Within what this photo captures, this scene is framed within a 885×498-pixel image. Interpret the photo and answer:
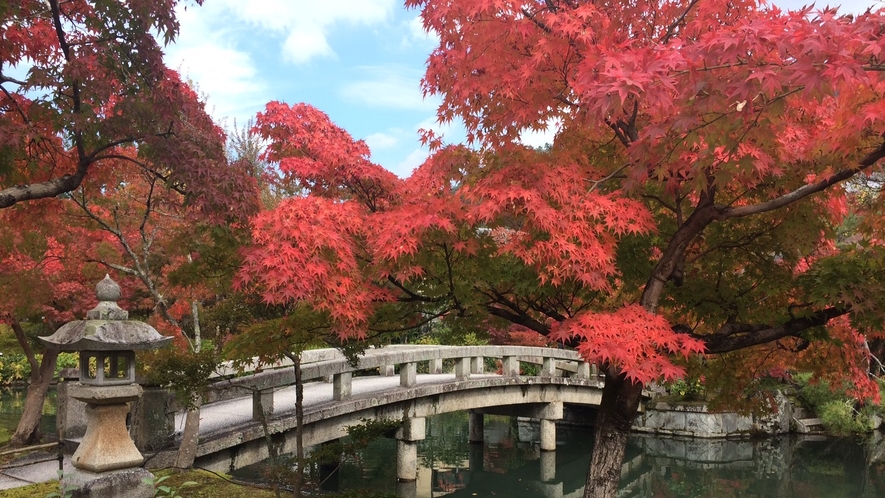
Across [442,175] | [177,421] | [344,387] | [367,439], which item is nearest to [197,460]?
[177,421]

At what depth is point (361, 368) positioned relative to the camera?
9.61 metres

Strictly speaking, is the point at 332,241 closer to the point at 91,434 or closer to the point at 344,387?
the point at 91,434

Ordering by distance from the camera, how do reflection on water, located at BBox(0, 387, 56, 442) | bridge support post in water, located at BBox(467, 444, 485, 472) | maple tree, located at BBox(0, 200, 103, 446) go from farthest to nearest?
bridge support post in water, located at BBox(467, 444, 485, 472), reflection on water, located at BBox(0, 387, 56, 442), maple tree, located at BBox(0, 200, 103, 446)

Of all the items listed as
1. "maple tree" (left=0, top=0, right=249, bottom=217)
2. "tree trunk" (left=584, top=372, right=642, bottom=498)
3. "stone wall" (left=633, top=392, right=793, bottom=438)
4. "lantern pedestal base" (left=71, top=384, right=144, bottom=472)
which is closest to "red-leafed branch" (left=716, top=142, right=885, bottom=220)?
"tree trunk" (left=584, top=372, right=642, bottom=498)

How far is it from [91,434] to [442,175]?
160 inches

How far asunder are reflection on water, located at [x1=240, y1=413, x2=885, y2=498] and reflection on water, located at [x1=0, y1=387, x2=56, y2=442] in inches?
216

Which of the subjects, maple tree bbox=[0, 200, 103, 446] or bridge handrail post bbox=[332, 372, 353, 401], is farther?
bridge handrail post bbox=[332, 372, 353, 401]

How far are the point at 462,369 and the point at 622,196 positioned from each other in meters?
8.80

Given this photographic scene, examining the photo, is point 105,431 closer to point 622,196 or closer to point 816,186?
point 622,196

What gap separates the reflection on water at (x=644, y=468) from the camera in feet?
40.7

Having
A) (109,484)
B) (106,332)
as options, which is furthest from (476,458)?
(106,332)

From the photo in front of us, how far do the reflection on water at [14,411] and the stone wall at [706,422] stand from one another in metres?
15.0

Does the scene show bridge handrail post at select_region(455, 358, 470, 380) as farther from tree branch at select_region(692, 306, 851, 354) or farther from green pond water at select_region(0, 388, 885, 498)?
tree branch at select_region(692, 306, 851, 354)

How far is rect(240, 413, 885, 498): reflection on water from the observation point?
1241cm
